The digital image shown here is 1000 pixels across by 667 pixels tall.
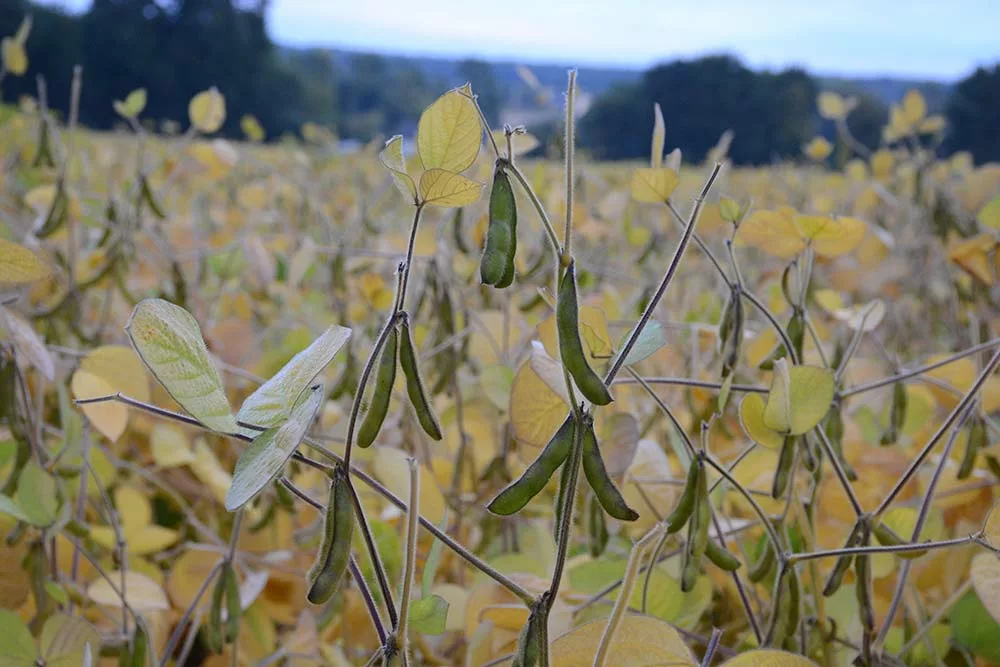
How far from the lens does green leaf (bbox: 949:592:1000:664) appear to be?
0.48 metres

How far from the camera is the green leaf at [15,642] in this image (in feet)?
1.28

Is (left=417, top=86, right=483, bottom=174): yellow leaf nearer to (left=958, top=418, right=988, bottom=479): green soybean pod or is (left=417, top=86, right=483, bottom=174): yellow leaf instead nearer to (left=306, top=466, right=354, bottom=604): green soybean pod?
(left=306, top=466, right=354, bottom=604): green soybean pod

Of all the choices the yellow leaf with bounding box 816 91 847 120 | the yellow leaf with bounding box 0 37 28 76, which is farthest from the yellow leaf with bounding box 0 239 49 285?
the yellow leaf with bounding box 816 91 847 120

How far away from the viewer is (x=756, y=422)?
357 millimetres

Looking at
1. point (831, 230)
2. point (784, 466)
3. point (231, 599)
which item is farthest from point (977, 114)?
point (231, 599)

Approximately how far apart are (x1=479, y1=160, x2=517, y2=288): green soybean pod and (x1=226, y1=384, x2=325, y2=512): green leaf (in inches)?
2.5

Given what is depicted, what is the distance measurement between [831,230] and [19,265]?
37cm

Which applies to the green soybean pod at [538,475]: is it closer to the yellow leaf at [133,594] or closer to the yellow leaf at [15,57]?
the yellow leaf at [133,594]

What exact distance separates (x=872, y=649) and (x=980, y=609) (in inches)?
5.8

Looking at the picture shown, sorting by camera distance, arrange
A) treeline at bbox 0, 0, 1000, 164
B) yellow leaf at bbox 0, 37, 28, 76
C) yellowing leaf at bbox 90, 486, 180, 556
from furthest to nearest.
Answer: treeline at bbox 0, 0, 1000, 164 < yellow leaf at bbox 0, 37, 28, 76 < yellowing leaf at bbox 90, 486, 180, 556

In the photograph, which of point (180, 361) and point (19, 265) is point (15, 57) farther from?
point (180, 361)

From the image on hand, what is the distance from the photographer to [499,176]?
0.87 feet

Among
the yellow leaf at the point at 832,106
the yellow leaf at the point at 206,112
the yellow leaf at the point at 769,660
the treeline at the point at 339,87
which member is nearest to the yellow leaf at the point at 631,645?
the yellow leaf at the point at 769,660

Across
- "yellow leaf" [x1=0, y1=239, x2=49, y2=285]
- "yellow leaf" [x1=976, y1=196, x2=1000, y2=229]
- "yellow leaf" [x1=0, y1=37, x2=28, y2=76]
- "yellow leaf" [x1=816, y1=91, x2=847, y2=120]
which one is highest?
"yellow leaf" [x1=816, y1=91, x2=847, y2=120]
